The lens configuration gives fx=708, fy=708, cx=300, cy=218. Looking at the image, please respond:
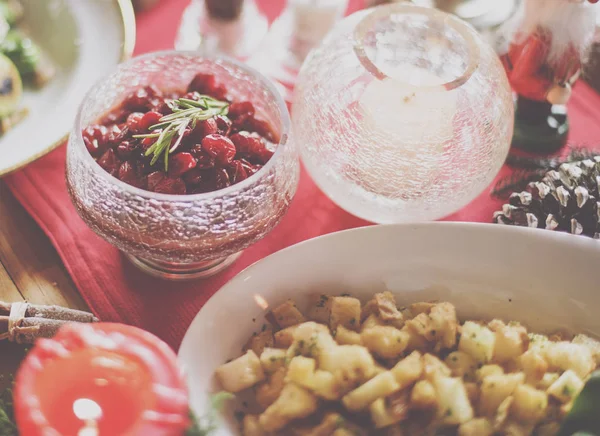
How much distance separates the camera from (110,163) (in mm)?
799

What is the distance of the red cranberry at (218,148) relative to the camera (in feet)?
2.58

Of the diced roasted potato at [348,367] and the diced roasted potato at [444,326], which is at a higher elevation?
the diced roasted potato at [348,367]

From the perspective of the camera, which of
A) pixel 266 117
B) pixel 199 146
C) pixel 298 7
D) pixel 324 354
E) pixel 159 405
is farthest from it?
pixel 298 7

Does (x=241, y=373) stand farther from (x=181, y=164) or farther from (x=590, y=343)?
(x=590, y=343)

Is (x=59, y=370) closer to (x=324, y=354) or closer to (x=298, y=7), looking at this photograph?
(x=324, y=354)

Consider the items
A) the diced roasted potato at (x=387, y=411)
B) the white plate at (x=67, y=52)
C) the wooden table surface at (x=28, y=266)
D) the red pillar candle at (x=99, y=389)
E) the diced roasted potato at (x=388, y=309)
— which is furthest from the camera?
the white plate at (x=67, y=52)

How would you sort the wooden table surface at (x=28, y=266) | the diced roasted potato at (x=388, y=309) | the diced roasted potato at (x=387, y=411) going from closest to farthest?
the diced roasted potato at (x=387, y=411), the diced roasted potato at (x=388, y=309), the wooden table surface at (x=28, y=266)

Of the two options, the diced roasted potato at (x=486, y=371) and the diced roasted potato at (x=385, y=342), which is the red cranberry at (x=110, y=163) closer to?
the diced roasted potato at (x=385, y=342)

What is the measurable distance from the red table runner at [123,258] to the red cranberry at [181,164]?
0.18 metres

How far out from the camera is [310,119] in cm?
89

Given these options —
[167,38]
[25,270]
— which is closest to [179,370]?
[25,270]

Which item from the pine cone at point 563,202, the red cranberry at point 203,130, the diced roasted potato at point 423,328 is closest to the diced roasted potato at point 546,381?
the diced roasted potato at point 423,328

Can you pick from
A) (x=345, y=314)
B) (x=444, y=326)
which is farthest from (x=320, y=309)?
(x=444, y=326)

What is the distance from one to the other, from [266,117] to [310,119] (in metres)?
0.06
